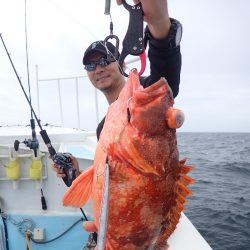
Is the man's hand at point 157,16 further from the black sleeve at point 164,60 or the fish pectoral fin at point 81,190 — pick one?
the fish pectoral fin at point 81,190

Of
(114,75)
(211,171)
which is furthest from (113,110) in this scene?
(211,171)

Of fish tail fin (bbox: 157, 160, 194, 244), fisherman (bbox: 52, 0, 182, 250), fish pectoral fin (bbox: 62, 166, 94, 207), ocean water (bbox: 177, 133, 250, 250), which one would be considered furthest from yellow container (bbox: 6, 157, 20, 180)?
ocean water (bbox: 177, 133, 250, 250)

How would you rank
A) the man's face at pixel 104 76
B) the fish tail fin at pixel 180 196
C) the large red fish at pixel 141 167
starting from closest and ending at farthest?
the large red fish at pixel 141 167
the fish tail fin at pixel 180 196
the man's face at pixel 104 76

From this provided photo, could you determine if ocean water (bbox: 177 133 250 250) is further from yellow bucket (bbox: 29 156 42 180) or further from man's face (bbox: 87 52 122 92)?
man's face (bbox: 87 52 122 92)

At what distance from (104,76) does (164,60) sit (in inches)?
39.4

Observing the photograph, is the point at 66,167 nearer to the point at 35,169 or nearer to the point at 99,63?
the point at 99,63

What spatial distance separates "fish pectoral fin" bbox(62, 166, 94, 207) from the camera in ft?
5.12

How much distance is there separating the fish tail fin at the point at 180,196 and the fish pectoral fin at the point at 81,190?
1.40 feet

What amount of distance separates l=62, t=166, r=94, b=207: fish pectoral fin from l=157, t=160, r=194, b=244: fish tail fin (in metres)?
0.43

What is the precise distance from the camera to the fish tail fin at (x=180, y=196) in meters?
1.50

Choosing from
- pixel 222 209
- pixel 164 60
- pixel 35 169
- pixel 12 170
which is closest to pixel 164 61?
pixel 164 60

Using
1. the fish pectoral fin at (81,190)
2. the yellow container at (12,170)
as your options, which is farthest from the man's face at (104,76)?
the yellow container at (12,170)

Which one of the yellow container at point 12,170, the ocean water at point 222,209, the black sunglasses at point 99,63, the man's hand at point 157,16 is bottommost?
the ocean water at point 222,209

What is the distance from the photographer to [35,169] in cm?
503
